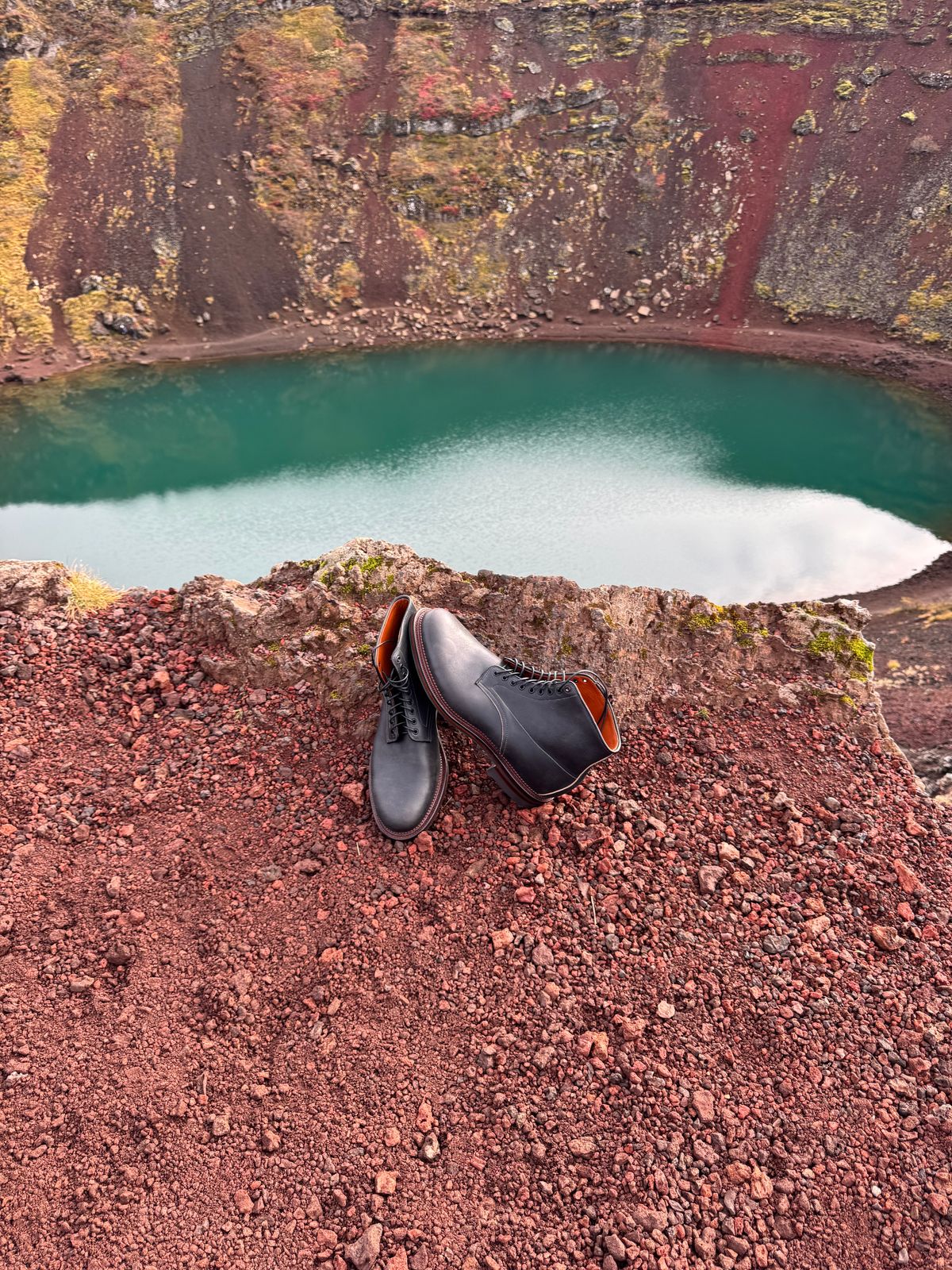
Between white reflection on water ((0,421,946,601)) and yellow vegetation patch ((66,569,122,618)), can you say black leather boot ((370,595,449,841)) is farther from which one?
white reflection on water ((0,421,946,601))

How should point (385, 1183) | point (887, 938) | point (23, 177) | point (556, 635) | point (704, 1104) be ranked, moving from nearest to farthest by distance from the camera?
point (385, 1183) < point (704, 1104) < point (887, 938) < point (556, 635) < point (23, 177)

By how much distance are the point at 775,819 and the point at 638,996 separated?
1.39 metres

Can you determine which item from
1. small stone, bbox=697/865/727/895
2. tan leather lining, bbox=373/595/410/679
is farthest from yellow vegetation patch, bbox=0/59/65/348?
small stone, bbox=697/865/727/895

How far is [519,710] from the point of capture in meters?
3.75

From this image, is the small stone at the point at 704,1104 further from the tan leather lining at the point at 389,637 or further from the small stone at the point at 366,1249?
the tan leather lining at the point at 389,637

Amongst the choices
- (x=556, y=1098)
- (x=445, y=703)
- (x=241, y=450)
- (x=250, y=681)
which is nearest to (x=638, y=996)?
(x=556, y=1098)

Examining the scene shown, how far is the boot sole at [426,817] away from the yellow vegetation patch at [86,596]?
281 centimetres

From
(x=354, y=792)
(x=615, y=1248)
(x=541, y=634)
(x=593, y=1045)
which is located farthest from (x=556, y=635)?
(x=615, y=1248)

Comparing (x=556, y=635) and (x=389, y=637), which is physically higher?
(x=389, y=637)

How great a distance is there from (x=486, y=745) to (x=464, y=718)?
200 mm

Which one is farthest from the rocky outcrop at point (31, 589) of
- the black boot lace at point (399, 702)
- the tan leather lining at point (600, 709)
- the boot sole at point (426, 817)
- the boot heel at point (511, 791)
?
the tan leather lining at point (600, 709)

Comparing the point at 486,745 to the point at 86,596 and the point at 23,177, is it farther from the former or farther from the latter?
the point at 23,177

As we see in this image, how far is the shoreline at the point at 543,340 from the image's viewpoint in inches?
1267

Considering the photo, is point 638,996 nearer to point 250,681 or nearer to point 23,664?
point 250,681
